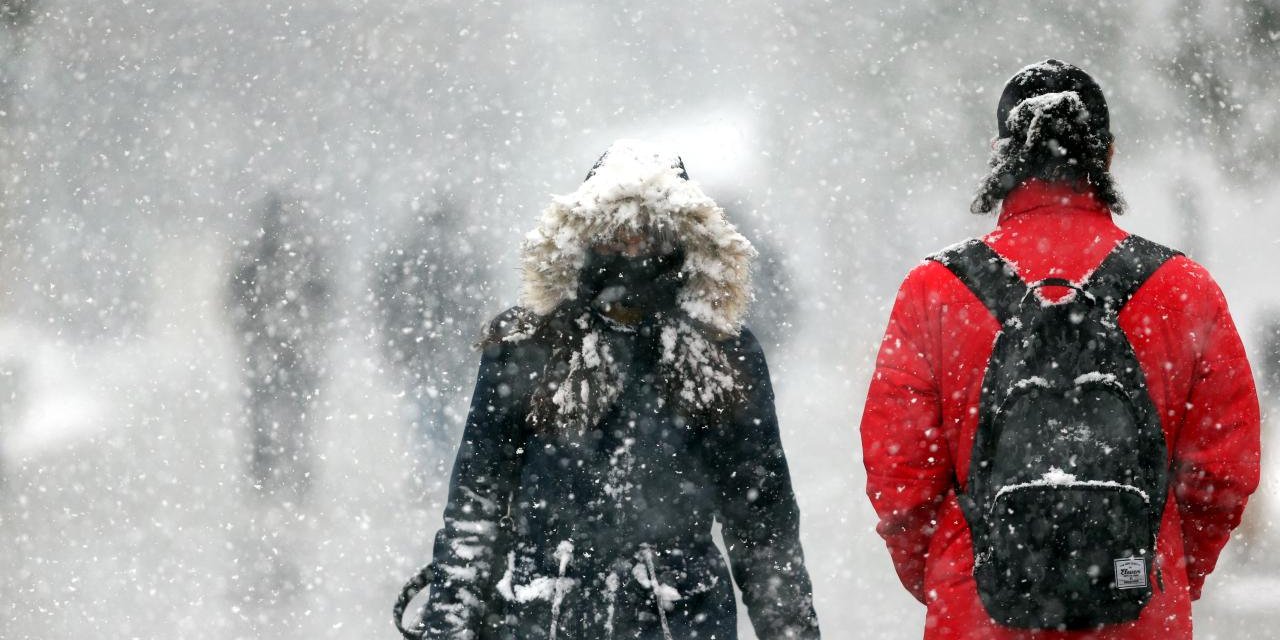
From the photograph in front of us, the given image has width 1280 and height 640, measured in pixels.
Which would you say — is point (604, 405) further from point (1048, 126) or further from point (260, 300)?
point (260, 300)

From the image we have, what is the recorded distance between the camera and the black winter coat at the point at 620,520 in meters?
2.86

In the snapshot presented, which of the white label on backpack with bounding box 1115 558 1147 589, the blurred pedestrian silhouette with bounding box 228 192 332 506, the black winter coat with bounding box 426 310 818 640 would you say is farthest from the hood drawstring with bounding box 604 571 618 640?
the blurred pedestrian silhouette with bounding box 228 192 332 506

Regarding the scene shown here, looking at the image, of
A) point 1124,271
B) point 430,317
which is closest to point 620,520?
point 1124,271

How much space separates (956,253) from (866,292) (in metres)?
42.6

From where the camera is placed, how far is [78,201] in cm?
3366

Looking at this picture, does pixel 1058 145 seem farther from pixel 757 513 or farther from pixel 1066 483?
pixel 757 513

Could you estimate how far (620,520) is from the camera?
2891 millimetres

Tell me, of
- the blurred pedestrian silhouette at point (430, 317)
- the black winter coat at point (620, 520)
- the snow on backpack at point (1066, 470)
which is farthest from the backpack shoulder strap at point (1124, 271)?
the blurred pedestrian silhouette at point (430, 317)

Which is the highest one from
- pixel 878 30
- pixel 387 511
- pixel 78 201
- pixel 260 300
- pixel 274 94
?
pixel 274 94

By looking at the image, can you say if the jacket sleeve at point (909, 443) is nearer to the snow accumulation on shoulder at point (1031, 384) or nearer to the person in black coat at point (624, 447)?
the snow accumulation on shoulder at point (1031, 384)

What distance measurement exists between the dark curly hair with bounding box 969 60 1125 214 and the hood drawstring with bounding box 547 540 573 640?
1.30 metres

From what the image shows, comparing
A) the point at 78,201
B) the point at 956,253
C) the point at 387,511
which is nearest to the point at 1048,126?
the point at 956,253

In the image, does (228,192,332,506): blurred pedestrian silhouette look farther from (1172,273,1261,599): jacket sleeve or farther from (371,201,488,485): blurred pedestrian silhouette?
(1172,273,1261,599): jacket sleeve

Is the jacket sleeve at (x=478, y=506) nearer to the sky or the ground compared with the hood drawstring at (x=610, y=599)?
nearer to the sky
